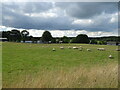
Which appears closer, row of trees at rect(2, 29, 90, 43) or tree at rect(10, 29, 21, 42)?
row of trees at rect(2, 29, 90, 43)

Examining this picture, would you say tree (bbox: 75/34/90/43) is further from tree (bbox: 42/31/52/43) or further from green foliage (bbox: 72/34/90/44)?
tree (bbox: 42/31/52/43)

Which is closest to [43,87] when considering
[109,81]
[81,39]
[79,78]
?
[79,78]

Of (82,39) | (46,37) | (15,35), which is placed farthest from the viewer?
(82,39)

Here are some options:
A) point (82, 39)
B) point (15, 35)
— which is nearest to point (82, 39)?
point (82, 39)

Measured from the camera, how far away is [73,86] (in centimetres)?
688

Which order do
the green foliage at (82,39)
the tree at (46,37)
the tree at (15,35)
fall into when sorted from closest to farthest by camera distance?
1. the tree at (46,37)
2. the tree at (15,35)
3. the green foliage at (82,39)

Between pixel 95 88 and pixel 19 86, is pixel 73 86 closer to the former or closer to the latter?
pixel 95 88

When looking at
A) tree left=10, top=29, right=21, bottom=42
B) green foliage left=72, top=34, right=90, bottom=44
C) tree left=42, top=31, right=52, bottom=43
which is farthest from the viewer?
→ green foliage left=72, top=34, right=90, bottom=44

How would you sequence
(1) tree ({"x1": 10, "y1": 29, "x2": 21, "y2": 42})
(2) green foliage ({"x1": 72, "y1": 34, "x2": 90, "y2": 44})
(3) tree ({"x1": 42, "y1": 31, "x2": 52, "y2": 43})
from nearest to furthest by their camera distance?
(3) tree ({"x1": 42, "y1": 31, "x2": 52, "y2": 43})
(1) tree ({"x1": 10, "y1": 29, "x2": 21, "y2": 42})
(2) green foliage ({"x1": 72, "y1": 34, "x2": 90, "y2": 44})

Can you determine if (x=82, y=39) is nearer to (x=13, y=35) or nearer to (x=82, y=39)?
(x=82, y=39)

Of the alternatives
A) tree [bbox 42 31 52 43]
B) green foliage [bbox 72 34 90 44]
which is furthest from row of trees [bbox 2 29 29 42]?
green foliage [bbox 72 34 90 44]

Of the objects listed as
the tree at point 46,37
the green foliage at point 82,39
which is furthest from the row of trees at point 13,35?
the green foliage at point 82,39

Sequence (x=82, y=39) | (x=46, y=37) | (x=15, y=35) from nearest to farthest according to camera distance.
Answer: (x=46, y=37), (x=15, y=35), (x=82, y=39)

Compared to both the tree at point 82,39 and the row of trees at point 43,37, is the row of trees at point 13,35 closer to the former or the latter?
the row of trees at point 43,37
